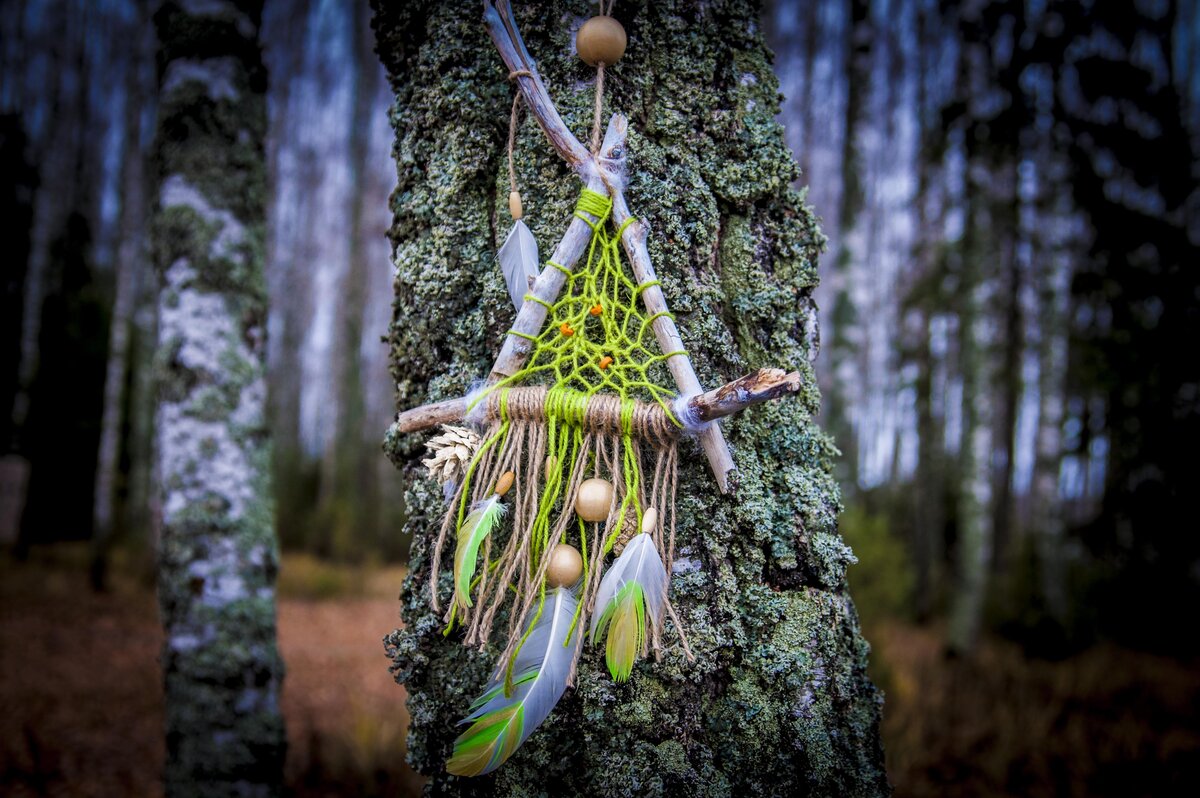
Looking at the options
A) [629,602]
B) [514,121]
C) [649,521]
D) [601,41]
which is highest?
[601,41]

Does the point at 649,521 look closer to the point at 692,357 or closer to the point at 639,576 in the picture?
the point at 639,576

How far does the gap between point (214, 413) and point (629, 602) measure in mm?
2346

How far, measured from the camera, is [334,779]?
3920 millimetres

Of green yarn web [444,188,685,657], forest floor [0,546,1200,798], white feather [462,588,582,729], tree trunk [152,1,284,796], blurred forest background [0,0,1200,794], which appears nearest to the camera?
white feather [462,588,582,729]

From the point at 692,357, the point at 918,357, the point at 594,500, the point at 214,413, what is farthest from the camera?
the point at 918,357

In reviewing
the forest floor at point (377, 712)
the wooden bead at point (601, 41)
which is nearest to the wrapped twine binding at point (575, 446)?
the wooden bead at point (601, 41)

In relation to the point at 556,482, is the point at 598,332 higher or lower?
higher

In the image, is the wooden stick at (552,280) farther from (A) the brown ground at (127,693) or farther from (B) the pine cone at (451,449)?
(A) the brown ground at (127,693)

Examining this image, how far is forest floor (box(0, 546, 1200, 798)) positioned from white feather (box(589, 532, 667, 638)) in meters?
3.48

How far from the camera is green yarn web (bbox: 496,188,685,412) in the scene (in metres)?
1.19

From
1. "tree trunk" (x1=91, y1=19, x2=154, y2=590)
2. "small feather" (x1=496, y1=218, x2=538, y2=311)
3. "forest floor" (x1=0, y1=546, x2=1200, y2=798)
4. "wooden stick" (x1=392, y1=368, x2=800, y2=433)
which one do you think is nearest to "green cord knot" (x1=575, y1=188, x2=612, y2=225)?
"small feather" (x1=496, y1=218, x2=538, y2=311)

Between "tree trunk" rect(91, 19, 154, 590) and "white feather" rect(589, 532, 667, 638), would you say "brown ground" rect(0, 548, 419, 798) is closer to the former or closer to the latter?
"tree trunk" rect(91, 19, 154, 590)

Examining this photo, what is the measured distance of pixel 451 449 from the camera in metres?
1.16

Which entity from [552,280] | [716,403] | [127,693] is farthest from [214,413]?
[127,693]
